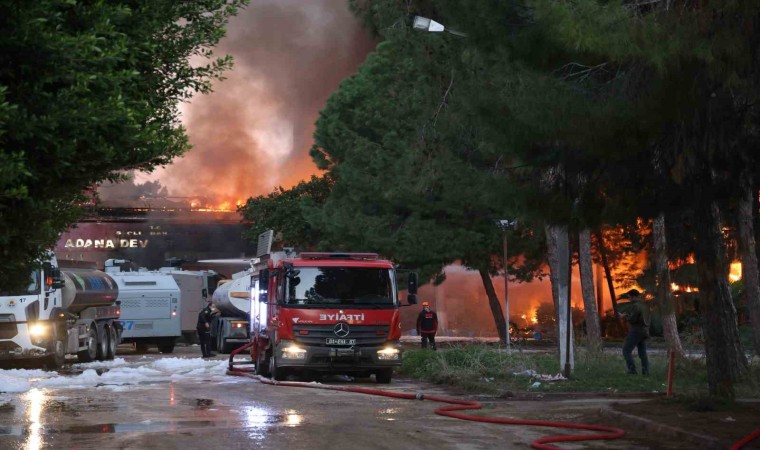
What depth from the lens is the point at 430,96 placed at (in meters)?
29.6

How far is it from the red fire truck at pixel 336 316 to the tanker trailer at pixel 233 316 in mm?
12138

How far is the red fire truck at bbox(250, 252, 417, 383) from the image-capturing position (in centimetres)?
2202

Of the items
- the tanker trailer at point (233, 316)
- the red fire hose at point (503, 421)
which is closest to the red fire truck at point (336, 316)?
the red fire hose at point (503, 421)

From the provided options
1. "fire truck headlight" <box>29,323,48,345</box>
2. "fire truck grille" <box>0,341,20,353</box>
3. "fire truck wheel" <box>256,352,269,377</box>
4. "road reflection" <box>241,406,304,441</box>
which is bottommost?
"road reflection" <box>241,406,304,441</box>

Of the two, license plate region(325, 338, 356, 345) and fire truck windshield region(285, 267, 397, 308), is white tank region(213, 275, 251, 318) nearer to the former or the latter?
fire truck windshield region(285, 267, 397, 308)

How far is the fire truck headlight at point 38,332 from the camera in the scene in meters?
27.6

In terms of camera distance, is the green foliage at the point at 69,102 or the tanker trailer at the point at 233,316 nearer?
the green foliage at the point at 69,102

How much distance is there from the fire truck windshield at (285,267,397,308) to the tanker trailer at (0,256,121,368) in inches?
216

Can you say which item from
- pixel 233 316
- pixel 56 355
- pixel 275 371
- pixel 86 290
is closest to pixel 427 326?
pixel 233 316

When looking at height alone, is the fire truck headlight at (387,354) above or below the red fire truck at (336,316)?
below

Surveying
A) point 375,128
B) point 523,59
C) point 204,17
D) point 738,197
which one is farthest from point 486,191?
point 375,128

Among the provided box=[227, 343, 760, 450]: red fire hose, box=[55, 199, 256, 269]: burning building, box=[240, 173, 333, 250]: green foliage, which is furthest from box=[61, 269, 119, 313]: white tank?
box=[55, 199, 256, 269]: burning building

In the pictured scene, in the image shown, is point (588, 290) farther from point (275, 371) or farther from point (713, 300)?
point (713, 300)

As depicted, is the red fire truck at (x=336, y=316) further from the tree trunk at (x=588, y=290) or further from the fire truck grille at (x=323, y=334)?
the tree trunk at (x=588, y=290)
